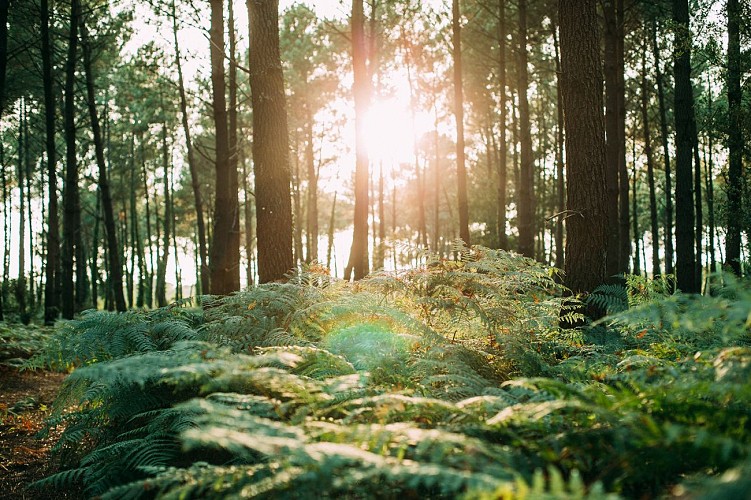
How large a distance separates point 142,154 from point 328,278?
105ft

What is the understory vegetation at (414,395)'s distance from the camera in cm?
170

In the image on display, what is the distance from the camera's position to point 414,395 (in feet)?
9.60

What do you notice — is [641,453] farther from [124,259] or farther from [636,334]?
[124,259]

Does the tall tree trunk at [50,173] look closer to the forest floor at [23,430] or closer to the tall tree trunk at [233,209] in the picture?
the tall tree trunk at [233,209]

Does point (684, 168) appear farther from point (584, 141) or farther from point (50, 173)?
point (50, 173)

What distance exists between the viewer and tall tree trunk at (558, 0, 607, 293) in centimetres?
622

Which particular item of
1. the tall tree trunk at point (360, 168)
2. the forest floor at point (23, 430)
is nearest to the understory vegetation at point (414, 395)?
the forest floor at point (23, 430)

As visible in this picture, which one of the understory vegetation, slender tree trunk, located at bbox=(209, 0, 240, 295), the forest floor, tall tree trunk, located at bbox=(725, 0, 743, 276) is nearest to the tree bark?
tall tree trunk, located at bbox=(725, 0, 743, 276)

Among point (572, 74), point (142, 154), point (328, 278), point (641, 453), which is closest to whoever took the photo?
point (641, 453)

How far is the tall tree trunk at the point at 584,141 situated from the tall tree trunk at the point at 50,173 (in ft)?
38.7

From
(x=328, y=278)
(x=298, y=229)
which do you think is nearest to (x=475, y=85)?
(x=298, y=229)

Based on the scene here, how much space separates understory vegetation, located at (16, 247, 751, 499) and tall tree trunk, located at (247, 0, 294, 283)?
1.92m

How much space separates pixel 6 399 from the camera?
7203 millimetres

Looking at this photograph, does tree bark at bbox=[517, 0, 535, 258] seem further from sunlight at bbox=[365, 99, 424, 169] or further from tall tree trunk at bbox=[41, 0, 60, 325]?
tall tree trunk at bbox=[41, 0, 60, 325]
